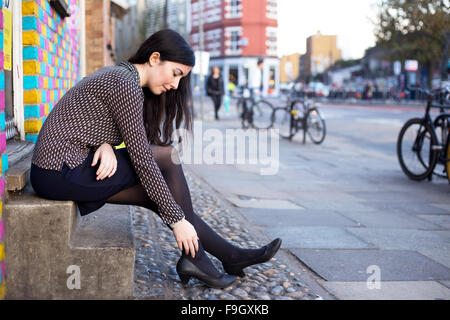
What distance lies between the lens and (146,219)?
13.3 ft

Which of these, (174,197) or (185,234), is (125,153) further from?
(185,234)

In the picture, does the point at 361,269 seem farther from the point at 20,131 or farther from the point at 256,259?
the point at 20,131

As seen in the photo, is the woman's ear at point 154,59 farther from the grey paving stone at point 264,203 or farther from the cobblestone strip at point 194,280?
the grey paving stone at point 264,203

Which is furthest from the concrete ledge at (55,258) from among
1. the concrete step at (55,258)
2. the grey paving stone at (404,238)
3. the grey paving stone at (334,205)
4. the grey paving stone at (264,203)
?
the grey paving stone at (334,205)

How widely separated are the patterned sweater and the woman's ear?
0.11 m

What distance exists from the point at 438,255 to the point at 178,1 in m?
19.1

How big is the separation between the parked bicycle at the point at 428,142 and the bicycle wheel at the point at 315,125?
150 inches

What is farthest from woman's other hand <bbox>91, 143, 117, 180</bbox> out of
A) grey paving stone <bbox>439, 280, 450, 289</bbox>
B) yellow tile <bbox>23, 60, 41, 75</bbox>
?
grey paving stone <bbox>439, 280, 450, 289</bbox>

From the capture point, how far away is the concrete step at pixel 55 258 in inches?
90.5

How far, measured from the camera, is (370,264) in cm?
321

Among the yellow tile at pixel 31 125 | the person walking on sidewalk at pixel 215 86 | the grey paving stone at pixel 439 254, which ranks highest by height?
the person walking on sidewalk at pixel 215 86

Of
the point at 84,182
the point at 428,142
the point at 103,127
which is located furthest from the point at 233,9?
the point at 84,182

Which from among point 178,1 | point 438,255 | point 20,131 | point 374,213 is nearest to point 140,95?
point 20,131

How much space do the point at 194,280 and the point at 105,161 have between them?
79 centimetres
